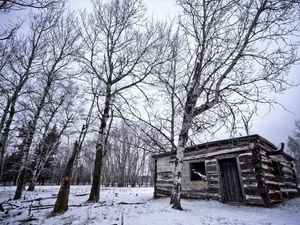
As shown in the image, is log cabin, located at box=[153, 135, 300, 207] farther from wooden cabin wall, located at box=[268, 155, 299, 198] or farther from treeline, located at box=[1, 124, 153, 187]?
treeline, located at box=[1, 124, 153, 187]

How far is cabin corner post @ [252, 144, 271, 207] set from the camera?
359 inches

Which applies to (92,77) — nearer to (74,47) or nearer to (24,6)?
(74,47)

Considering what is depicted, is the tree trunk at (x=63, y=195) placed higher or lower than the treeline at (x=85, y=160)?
lower

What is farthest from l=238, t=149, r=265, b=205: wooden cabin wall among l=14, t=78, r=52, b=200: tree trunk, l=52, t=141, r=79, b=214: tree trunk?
l=14, t=78, r=52, b=200: tree trunk

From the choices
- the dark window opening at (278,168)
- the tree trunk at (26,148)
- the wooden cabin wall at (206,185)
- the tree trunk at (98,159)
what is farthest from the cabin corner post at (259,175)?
the tree trunk at (26,148)

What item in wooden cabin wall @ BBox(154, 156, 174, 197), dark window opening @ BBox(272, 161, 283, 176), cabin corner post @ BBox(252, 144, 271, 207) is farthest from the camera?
wooden cabin wall @ BBox(154, 156, 174, 197)

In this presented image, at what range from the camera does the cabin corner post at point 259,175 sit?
9127 mm

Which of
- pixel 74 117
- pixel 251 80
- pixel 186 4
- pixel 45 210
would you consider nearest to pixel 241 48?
pixel 251 80

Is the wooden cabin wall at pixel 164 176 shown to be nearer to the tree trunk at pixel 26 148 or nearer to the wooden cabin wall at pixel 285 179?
the wooden cabin wall at pixel 285 179

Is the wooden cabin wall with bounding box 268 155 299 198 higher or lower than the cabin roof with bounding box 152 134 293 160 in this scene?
lower

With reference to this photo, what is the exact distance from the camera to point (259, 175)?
31.4 ft

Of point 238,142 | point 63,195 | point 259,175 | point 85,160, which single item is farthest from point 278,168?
point 85,160

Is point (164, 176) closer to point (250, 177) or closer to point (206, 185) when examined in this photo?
point (206, 185)

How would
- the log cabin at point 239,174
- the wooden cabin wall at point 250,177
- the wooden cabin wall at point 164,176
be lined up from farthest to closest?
the wooden cabin wall at point 164,176
the log cabin at point 239,174
the wooden cabin wall at point 250,177
